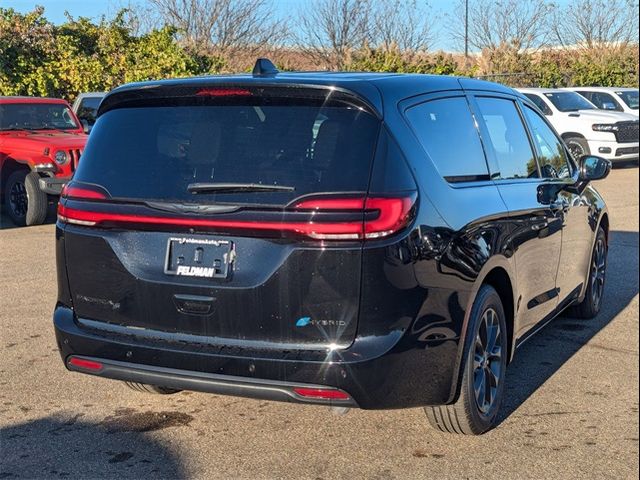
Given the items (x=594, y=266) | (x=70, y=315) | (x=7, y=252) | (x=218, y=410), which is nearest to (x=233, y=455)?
(x=218, y=410)

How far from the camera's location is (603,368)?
5.34 m

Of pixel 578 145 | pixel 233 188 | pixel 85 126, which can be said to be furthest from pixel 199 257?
pixel 578 145

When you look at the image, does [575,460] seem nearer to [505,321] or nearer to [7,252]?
[505,321]

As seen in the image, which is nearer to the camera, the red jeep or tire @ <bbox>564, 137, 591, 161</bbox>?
the red jeep

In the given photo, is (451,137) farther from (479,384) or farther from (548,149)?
(548,149)

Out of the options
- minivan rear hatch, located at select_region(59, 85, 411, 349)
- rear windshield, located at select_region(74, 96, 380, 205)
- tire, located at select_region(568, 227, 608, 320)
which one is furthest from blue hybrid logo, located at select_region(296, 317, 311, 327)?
tire, located at select_region(568, 227, 608, 320)

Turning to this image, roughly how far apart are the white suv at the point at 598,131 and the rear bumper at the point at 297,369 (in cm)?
1611

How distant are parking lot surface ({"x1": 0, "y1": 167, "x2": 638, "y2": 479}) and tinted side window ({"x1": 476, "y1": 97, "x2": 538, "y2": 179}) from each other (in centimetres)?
126

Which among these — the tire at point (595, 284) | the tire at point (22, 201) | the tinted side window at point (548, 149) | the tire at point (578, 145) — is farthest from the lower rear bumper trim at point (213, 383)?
the tire at point (578, 145)

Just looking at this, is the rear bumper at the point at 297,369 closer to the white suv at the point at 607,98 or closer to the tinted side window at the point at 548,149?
the tinted side window at the point at 548,149

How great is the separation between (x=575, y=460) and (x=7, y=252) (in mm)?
7384

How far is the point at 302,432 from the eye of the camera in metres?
4.25

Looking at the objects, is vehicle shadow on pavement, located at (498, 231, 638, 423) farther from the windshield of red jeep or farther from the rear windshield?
the windshield of red jeep

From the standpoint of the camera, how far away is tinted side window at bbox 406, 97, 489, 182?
3.93 m
